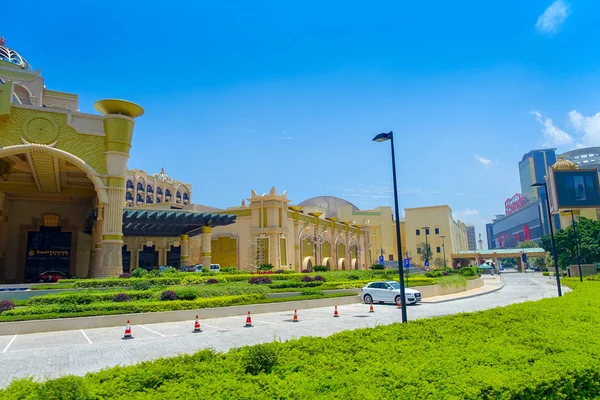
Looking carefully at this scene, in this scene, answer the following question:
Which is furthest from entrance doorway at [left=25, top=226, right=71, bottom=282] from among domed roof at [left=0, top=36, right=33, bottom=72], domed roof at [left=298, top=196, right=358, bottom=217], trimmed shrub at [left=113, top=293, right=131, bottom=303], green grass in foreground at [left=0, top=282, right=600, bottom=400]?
domed roof at [left=298, top=196, right=358, bottom=217]

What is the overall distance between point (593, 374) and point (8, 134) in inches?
1386

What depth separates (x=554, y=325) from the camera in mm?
8742

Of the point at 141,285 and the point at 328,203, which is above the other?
the point at 328,203

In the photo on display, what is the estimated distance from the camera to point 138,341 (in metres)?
12.1

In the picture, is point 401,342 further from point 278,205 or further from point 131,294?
point 278,205

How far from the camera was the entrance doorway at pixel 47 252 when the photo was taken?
4031 centimetres

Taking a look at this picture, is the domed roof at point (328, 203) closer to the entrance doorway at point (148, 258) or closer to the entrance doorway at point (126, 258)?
the entrance doorway at point (148, 258)

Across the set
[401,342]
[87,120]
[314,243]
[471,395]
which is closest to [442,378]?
[471,395]

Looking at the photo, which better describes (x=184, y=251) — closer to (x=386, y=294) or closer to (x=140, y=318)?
(x=386, y=294)

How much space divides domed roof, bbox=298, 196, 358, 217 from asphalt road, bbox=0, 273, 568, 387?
2985 inches

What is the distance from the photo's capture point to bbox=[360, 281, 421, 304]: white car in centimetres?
2302

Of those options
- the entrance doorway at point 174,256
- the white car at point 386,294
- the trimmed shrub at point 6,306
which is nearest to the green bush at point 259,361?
the trimmed shrub at point 6,306

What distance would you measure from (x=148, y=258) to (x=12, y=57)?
2829cm

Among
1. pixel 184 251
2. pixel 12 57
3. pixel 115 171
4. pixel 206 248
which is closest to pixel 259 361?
pixel 115 171
